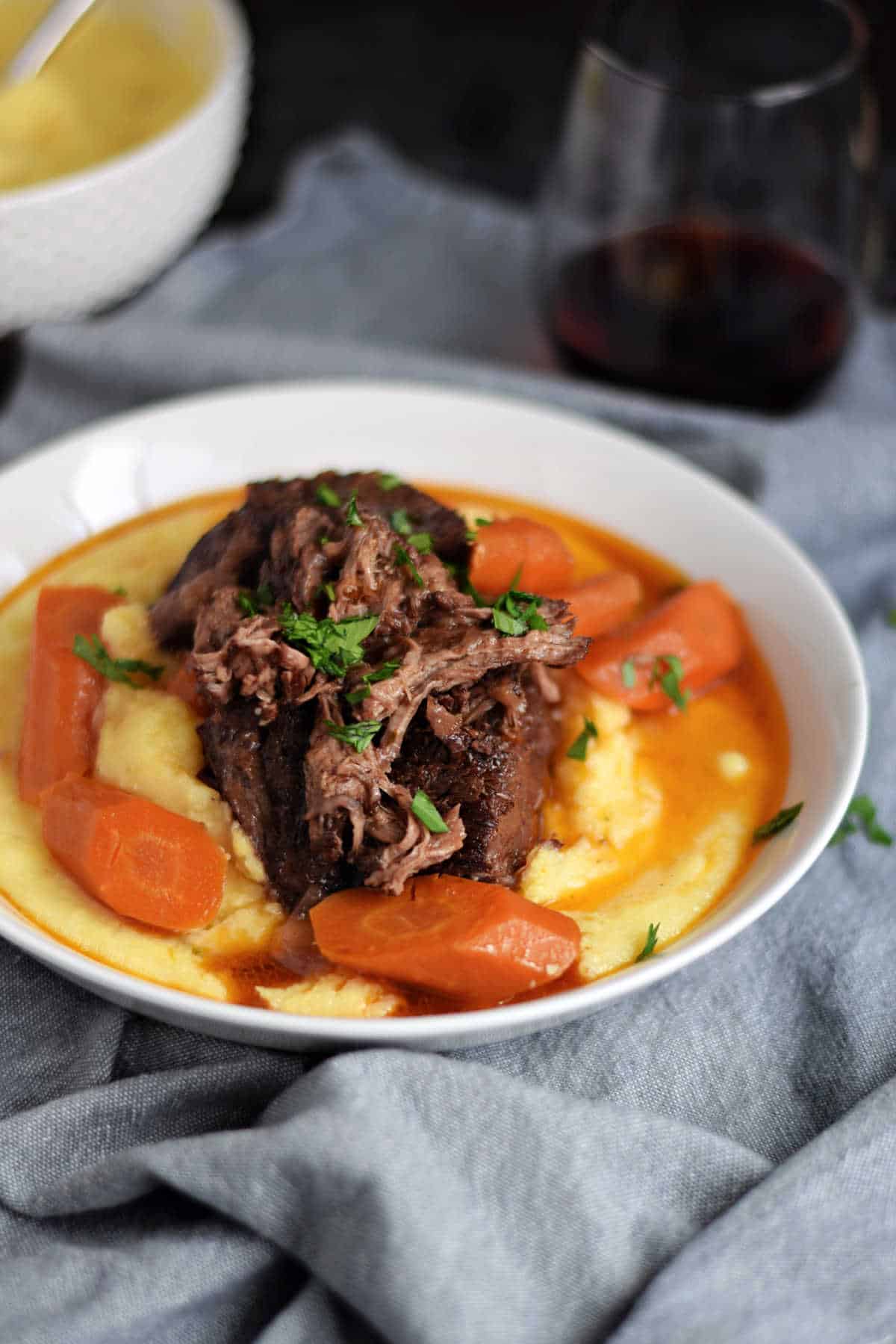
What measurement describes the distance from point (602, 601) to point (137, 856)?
1.91 m

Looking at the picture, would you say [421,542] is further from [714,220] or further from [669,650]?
[714,220]

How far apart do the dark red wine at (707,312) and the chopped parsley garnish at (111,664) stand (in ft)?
9.61

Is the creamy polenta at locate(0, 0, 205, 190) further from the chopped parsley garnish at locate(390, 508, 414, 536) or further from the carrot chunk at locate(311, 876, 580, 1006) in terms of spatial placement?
the carrot chunk at locate(311, 876, 580, 1006)

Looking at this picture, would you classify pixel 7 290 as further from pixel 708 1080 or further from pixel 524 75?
pixel 524 75

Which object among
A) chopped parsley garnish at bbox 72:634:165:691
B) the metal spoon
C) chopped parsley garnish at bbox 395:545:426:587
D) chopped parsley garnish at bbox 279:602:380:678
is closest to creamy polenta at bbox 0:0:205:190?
the metal spoon

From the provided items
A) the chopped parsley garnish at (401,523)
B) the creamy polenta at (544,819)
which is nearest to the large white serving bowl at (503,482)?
the creamy polenta at (544,819)

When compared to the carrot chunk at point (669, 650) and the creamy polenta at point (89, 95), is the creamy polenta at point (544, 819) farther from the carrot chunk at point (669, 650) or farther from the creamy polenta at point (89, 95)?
the creamy polenta at point (89, 95)

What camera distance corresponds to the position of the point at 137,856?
13.1 feet

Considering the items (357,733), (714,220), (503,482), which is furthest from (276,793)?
(714,220)

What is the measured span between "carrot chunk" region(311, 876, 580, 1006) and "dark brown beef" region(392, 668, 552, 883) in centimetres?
16

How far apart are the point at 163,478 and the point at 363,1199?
3.20 metres

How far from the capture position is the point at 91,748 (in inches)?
177

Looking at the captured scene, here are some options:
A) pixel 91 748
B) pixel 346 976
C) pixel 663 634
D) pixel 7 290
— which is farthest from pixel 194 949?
pixel 7 290

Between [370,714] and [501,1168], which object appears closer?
[501,1168]
